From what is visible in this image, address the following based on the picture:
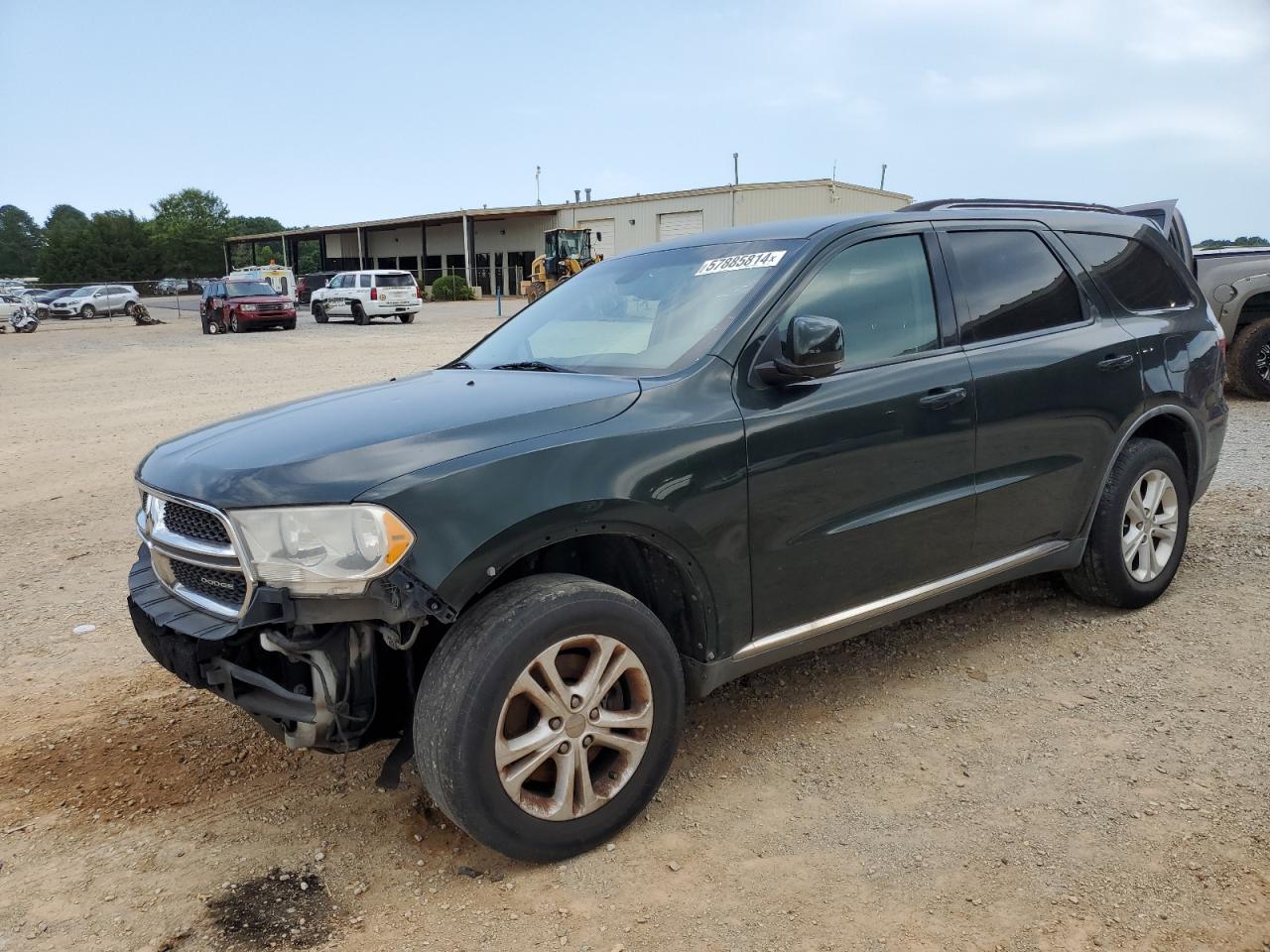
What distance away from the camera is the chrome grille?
8.61 feet

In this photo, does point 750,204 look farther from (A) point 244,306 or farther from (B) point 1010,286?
(B) point 1010,286

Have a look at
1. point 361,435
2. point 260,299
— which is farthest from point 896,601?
point 260,299

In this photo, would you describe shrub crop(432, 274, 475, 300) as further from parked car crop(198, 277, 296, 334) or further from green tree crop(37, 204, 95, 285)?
green tree crop(37, 204, 95, 285)

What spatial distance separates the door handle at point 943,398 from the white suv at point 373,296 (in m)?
29.6

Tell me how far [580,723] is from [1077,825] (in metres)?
1.51

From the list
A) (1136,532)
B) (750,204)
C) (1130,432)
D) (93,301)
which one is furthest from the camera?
(93,301)

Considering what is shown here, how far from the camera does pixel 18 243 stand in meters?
129

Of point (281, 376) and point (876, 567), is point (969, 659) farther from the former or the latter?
point (281, 376)

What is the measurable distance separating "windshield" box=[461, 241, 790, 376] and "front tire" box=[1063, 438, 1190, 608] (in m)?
2.00

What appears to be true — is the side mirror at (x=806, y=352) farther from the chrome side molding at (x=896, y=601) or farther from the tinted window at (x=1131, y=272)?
the tinted window at (x=1131, y=272)

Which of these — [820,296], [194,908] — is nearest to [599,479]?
[820,296]

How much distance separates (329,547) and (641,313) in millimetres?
1575

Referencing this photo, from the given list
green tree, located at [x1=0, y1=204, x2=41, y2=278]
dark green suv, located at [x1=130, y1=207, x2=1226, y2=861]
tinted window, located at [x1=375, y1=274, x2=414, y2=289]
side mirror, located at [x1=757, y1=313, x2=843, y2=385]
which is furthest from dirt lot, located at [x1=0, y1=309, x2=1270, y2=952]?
green tree, located at [x1=0, y1=204, x2=41, y2=278]

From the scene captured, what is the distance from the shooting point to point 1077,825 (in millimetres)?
2869
